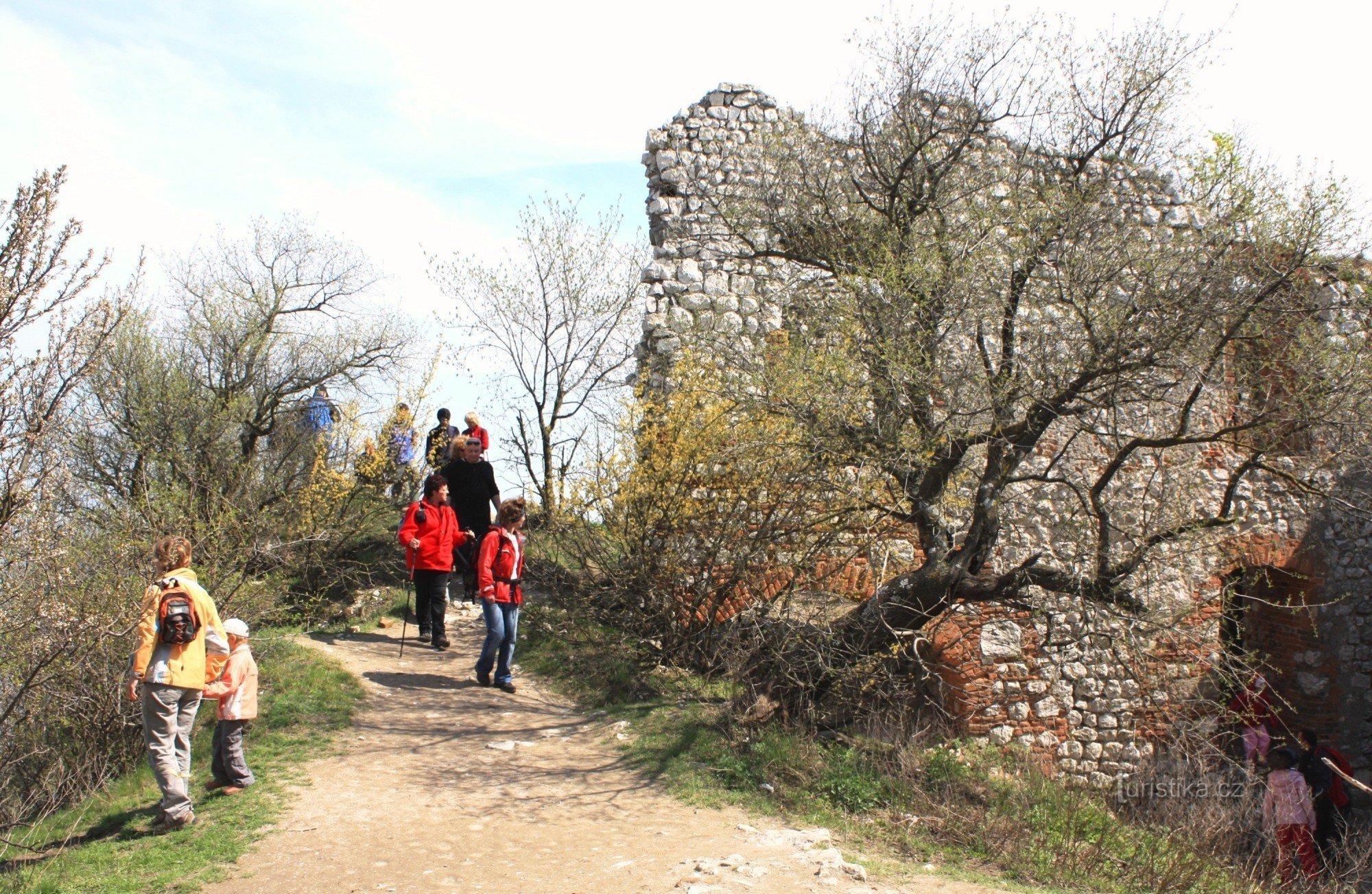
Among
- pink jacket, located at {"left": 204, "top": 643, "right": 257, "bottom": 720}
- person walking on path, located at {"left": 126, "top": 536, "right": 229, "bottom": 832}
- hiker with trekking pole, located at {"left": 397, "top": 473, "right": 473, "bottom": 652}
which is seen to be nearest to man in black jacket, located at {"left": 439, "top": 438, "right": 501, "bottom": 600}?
hiker with trekking pole, located at {"left": 397, "top": 473, "right": 473, "bottom": 652}

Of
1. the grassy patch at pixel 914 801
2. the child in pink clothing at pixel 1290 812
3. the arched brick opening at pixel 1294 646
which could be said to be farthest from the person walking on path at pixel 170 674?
the arched brick opening at pixel 1294 646

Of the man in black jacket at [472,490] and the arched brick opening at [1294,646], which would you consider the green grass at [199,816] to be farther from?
the arched brick opening at [1294,646]

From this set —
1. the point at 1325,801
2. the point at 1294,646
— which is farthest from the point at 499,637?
the point at 1294,646

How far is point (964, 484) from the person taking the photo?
775 cm

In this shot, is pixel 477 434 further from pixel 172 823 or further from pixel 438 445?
pixel 172 823

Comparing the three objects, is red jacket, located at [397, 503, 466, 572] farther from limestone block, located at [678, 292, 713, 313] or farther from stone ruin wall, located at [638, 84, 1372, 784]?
limestone block, located at [678, 292, 713, 313]

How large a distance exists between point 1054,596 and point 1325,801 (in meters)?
2.83

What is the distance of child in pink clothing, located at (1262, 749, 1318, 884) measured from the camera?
24.2ft

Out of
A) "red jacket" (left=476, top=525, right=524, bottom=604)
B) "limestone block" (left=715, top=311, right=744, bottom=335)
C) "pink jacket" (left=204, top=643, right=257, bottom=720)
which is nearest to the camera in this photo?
"pink jacket" (left=204, top=643, right=257, bottom=720)

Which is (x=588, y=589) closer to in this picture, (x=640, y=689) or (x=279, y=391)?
(x=640, y=689)

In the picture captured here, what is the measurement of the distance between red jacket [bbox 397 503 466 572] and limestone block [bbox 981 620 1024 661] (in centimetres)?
502

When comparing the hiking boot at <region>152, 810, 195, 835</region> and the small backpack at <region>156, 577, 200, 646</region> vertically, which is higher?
the small backpack at <region>156, 577, 200, 646</region>

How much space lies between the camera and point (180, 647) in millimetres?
5430

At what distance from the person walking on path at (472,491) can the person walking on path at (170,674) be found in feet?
13.7
